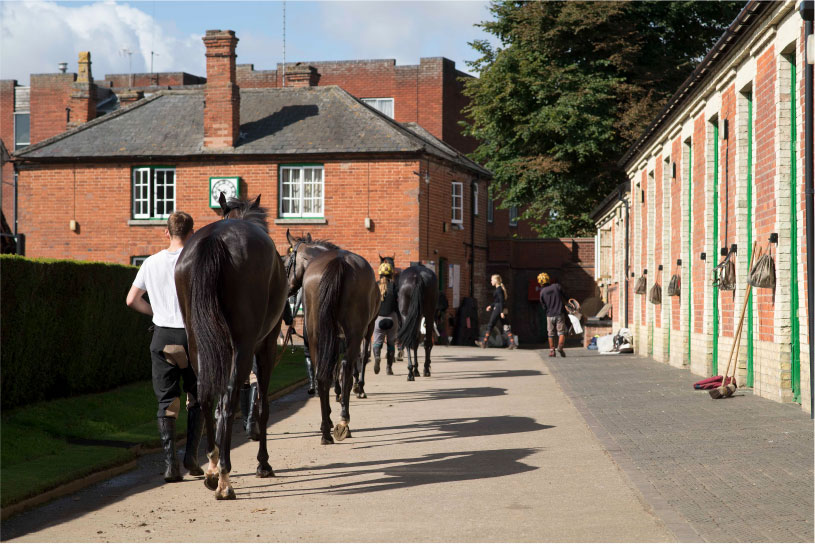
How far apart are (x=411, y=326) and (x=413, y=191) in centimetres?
1628

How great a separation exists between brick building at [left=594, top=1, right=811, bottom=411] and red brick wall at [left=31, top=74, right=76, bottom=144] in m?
41.7

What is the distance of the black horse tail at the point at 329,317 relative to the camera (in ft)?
31.5

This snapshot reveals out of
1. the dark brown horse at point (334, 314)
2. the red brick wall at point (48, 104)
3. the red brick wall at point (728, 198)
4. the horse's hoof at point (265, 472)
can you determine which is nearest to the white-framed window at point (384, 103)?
→ the red brick wall at point (48, 104)

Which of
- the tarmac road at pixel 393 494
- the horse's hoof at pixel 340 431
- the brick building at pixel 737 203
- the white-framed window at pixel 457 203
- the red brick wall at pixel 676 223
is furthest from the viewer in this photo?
the white-framed window at pixel 457 203

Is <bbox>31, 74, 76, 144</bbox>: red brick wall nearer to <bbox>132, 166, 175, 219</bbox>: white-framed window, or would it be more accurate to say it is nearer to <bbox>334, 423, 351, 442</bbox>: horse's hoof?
<bbox>132, 166, 175, 219</bbox>: white-framed window

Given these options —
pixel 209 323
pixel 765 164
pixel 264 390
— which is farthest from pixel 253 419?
pixel 765 164

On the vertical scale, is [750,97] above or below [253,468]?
above

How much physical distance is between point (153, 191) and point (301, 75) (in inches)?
308

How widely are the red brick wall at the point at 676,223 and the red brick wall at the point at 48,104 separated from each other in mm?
44540

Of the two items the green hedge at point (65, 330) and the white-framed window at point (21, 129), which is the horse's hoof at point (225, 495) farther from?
the white-framed window at point (21, 129)

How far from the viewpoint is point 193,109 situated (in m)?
36.4

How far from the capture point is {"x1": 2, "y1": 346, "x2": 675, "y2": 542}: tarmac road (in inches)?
230

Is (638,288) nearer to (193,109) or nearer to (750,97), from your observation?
(750,97)

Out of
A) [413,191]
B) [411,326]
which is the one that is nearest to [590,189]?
[413,191]
